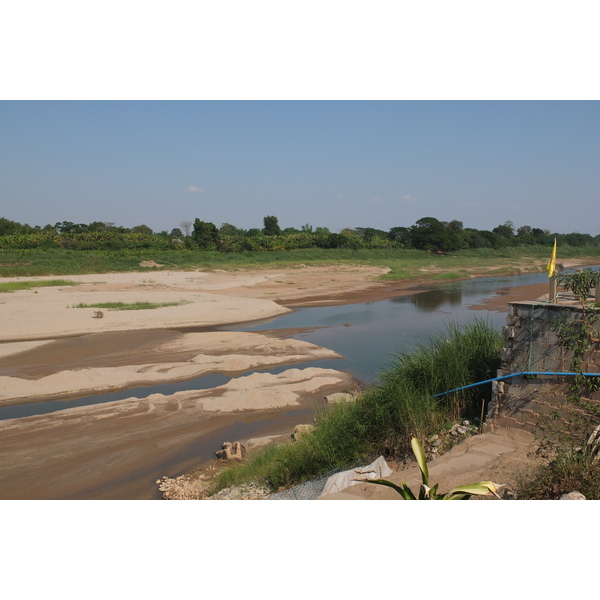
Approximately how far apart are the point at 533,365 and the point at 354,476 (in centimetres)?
228

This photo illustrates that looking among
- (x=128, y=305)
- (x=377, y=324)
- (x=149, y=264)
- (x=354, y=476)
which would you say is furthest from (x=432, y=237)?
(x=354, y=476)

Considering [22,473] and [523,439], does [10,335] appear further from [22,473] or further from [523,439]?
[523,439]

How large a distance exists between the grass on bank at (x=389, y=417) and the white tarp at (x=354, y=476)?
67 centimetres

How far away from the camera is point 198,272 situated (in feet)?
125

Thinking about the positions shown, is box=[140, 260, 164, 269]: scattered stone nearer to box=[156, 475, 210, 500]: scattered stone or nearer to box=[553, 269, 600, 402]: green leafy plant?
box=[156, 475, 210, 500]: scattered stone

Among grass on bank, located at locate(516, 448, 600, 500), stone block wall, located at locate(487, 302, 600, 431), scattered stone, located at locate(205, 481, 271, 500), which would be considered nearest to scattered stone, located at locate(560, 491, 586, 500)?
grass on bank, located at locate(516, 448, 600, 500)

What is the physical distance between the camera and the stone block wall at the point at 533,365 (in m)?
5.68

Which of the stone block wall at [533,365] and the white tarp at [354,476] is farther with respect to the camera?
the stone block wall at [533,365]

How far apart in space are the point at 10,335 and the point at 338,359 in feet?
31.4

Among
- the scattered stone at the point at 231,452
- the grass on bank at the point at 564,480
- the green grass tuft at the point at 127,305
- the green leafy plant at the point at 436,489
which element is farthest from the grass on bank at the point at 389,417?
the green grass tuft at the point at 127,305

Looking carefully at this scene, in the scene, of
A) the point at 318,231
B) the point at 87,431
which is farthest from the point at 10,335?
the point at 318,231

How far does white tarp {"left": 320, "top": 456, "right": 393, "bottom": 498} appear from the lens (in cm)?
519

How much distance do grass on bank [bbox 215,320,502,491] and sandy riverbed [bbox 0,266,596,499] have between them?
1669mm

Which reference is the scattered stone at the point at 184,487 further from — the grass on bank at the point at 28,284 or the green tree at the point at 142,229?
the green tree at the point at 142,229
